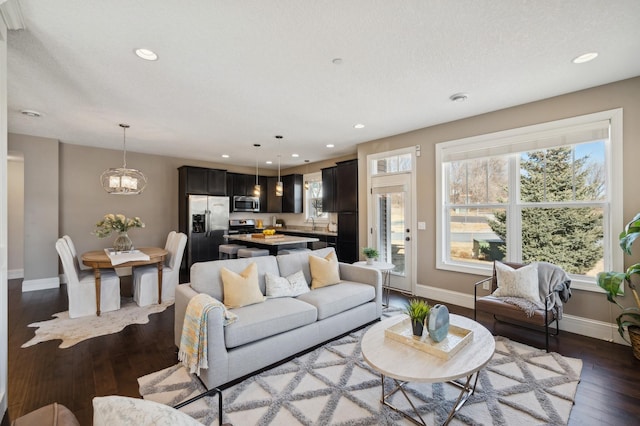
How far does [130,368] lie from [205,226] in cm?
441

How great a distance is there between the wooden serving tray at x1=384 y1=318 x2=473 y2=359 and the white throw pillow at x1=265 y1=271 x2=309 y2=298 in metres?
1.24

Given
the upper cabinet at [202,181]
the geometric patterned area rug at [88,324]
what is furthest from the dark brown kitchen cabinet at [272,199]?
the geometric patterned area rug at [88,324]

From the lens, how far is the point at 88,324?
11.4 feet

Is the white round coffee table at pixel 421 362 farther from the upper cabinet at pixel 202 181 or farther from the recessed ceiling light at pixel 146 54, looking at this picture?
the upper cabinet at pixel 202 181

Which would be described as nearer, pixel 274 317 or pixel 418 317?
pixel 418 317

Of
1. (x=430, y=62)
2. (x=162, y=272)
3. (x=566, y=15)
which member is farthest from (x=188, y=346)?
(x=566, y=15)

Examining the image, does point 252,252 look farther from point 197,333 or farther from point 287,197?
point 197,333

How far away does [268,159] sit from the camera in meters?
7.11

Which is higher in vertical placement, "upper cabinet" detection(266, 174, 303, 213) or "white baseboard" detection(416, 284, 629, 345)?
"upper cabinet" detection(266, 174, 303, 213)

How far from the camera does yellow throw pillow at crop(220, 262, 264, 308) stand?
106 inches

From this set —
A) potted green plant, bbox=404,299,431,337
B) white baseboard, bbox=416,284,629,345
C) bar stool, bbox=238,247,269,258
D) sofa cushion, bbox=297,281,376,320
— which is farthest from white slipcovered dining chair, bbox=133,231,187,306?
white baseboard, bbox=416,284,629,345

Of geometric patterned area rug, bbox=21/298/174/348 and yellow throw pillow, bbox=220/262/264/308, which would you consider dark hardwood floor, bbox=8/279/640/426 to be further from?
yellow throw pillow, bbox=220/262/264/308

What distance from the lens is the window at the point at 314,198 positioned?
295 inches

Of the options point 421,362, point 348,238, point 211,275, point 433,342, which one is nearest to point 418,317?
point 433,342
